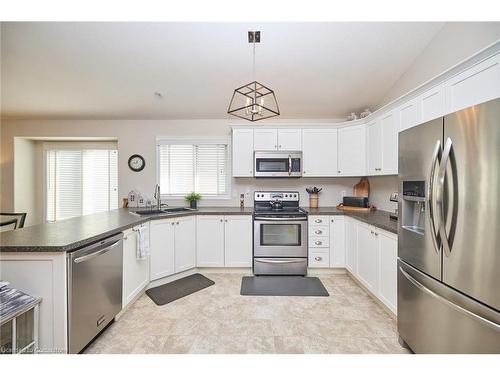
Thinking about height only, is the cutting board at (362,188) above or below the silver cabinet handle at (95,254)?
above

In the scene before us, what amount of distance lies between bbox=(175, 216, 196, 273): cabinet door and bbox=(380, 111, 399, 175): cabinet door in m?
2.70

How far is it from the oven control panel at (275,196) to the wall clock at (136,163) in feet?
6.78

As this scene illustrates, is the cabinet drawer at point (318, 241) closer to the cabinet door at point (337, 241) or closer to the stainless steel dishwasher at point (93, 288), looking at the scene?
the cabinet door at point (337, 241)

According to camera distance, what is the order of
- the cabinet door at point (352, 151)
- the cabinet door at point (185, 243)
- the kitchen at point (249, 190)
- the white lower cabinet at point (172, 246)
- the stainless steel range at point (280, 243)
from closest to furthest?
the kitchen at point (249, 190), the white lower cabinet at point (172, 246), the cabinet door at point (185, 243), the stainless steel range at point (280, 243), the cabinet door at point (352, 151)

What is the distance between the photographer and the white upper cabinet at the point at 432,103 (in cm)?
194

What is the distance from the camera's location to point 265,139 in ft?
12.0

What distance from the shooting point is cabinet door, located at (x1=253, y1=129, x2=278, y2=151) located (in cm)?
364

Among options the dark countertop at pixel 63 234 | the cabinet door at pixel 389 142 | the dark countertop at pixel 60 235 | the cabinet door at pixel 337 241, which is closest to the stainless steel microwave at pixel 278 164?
the cabinet door at pixel 337 241

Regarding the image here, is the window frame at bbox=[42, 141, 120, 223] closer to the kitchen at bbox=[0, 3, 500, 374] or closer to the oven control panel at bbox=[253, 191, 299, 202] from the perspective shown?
the kitchen at bbox=[0, 3, 500, 374]

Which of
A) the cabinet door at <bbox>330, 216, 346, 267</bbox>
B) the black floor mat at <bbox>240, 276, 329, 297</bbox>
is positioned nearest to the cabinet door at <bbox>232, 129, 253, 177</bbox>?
the cabinet door at <bbox>330, 216, 346, 267</bbox>

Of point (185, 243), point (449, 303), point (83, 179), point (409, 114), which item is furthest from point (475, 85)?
point (83, 179)
